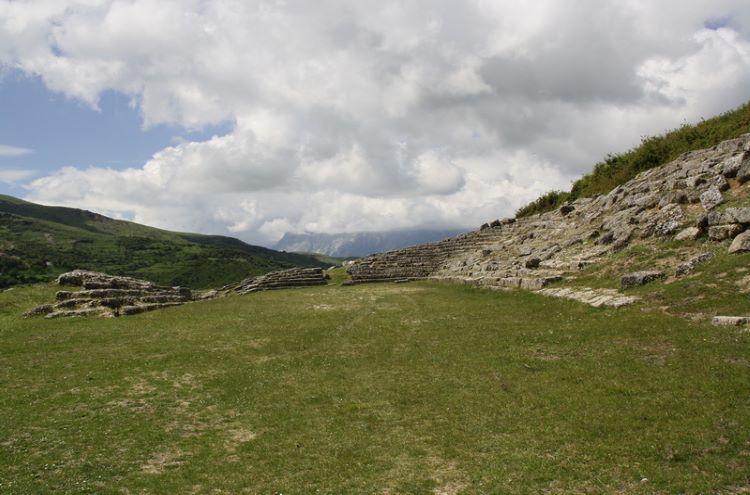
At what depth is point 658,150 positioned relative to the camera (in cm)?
6022

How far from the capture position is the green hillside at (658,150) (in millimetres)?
52250

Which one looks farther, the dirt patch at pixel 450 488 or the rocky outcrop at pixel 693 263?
the rocky outcrop at pixel 693 263

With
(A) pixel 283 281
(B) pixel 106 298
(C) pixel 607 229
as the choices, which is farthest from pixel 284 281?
(C) pixel 607 229

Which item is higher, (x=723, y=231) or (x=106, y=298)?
(x=723, y=231)

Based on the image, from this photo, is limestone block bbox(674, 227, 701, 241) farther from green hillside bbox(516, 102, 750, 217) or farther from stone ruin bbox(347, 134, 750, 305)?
green hillside bbox(516, 102, 750, 217)

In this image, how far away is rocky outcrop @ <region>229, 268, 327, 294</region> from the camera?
2277 inches

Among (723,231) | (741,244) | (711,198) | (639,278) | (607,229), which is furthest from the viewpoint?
(607,229)

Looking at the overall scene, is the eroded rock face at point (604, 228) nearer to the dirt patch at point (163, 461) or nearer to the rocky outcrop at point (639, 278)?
the rocky outcrop at point (639, 278)

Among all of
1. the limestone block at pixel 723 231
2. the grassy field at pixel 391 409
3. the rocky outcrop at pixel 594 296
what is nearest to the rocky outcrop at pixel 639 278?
the rocky outcrop at pixel 594 296

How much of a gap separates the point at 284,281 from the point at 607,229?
37995mm

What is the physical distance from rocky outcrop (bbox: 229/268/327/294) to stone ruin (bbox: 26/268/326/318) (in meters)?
0.12

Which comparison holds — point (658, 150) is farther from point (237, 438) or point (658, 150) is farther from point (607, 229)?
point (237, 438)

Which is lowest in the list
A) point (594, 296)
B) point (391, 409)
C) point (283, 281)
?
point (391, 409)

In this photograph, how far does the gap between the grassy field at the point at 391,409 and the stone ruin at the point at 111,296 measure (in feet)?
21.2
